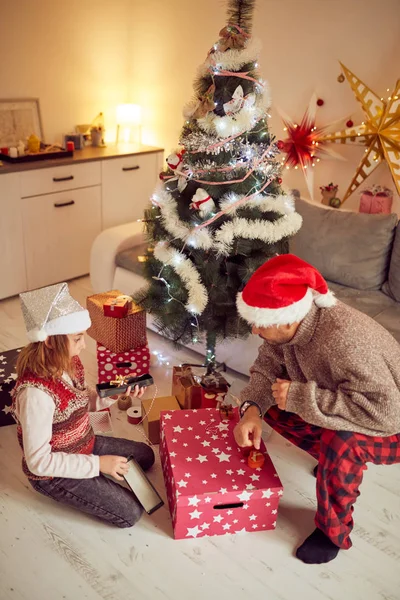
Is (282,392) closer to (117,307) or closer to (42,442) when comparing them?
(42,442)

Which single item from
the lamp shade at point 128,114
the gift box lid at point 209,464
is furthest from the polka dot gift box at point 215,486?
the lamp shade at point 128,114

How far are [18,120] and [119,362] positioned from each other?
1.94 m

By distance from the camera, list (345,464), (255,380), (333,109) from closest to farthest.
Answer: (345,464) < (255,380) < (333,109)

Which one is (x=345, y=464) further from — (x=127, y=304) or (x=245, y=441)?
(x=127, y=304)

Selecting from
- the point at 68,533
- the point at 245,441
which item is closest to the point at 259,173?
the point at 245,441

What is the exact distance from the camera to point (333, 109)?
3.21 meters

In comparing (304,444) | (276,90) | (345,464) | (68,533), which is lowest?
(68,533)

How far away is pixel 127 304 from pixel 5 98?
1834 millimetres

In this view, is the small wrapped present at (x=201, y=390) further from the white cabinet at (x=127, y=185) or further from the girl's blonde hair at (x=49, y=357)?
the white cabinet at (x=127, y=185)

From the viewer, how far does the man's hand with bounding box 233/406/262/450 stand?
1.80 m

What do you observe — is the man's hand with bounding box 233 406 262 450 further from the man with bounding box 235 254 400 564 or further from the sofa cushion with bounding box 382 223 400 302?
the sofa cushion with bounding box 382 223 400 302

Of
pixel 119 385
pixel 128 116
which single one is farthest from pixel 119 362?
pixel 128 116

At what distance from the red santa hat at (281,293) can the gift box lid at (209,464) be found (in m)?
0.51

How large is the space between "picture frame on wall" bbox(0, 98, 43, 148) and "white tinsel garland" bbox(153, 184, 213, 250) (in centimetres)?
172
